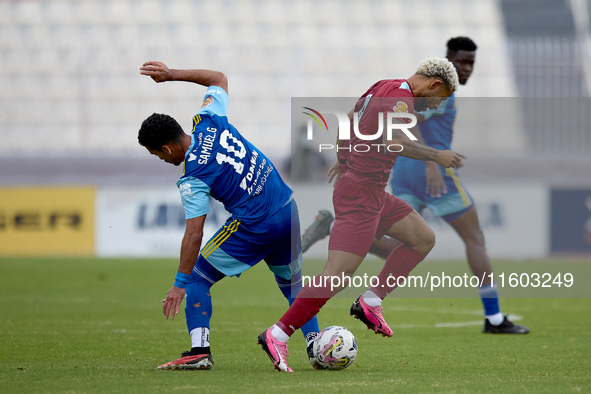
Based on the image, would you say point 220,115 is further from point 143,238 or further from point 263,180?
point 143,238

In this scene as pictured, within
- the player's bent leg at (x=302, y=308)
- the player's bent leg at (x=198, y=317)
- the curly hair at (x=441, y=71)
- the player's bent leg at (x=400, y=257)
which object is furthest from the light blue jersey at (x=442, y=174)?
the player's bent leg at (x=198, y=317)

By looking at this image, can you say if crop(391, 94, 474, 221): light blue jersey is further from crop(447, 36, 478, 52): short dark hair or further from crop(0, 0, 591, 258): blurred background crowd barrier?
crop(0, 0, 591, 258): blurred background crowd barrier

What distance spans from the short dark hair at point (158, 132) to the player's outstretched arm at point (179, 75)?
0.41m

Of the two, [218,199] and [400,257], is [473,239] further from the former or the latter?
[218,199]

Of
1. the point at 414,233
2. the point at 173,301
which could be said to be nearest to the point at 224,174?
the point at 173,301

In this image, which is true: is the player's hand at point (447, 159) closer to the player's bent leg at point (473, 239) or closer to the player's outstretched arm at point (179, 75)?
the player's outstretched arm at point (179, 75)

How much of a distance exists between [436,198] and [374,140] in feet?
6.03

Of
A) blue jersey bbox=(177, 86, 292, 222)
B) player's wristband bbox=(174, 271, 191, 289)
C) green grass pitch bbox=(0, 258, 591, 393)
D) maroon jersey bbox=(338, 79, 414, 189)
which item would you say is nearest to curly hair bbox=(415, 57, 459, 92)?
maroon jersey bbox=(338, 79, 414, 189)

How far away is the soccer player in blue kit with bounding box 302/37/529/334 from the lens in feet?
20.5

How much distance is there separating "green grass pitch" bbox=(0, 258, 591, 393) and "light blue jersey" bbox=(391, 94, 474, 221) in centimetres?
110

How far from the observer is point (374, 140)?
15.1ft

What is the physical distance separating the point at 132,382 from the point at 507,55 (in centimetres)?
1803

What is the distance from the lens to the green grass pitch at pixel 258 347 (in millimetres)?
3844

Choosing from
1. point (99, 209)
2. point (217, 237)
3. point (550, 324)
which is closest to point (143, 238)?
point (99, 209)
